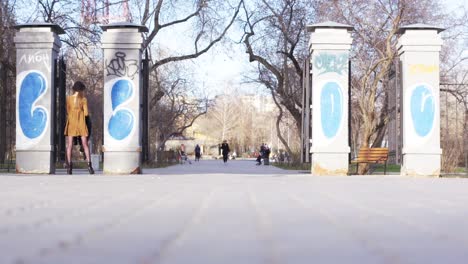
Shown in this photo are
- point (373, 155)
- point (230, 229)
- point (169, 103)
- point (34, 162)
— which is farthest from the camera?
point (169, 103)

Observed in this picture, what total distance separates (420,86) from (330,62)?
2103mm

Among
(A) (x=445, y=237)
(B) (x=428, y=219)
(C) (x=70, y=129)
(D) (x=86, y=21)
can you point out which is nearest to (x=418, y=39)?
(C) (x=70, y=129)

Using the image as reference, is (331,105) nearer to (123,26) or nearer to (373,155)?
(373,155)

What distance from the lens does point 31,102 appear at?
1406 cm

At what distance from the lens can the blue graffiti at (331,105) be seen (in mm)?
14125

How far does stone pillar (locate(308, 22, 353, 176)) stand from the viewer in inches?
547

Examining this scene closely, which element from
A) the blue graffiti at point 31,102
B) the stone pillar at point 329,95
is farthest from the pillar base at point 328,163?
the blue graffiti at point 31,102

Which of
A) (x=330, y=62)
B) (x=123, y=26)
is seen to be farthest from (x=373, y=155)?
(x=123, y=26)

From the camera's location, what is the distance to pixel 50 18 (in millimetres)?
22953

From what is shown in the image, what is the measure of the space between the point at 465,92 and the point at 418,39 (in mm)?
12565

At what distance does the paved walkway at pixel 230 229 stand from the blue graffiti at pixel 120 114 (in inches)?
269

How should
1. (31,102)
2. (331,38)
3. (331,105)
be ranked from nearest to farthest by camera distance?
(31,102)
(331,105)
(331,38)

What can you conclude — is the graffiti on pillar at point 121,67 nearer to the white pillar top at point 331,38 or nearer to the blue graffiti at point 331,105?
the white pillar top at point 331,38

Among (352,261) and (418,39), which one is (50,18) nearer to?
(418,39)
